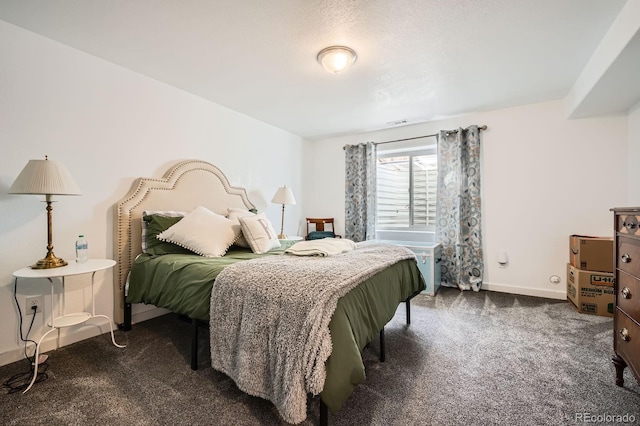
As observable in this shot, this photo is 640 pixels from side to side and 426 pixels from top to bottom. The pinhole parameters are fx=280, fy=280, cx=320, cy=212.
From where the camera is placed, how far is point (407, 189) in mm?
4500

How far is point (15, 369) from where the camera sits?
1904mm

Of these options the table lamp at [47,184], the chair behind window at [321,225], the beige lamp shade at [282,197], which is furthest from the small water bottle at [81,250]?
the chair behind window at [321,225]

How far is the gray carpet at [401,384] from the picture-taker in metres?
1.45

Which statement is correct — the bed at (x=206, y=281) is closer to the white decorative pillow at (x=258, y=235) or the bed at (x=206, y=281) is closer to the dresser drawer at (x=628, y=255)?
the white decorative pillow at (x=258, y=235)

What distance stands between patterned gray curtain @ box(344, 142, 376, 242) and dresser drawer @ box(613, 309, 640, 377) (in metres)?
2.98

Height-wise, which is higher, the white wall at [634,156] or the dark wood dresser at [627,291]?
the white wall at [634,156]

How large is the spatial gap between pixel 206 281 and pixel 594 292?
3.72 meters

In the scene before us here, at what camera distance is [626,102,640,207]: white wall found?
286 cm

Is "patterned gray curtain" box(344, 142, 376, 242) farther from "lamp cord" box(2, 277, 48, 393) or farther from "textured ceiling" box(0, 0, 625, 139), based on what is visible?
"lamp cord" box(2, 277, 48, 393)

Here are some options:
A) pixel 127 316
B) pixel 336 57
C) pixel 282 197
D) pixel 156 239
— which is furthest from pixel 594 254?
pixel 127 316

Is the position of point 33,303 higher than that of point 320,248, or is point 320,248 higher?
point 320,248

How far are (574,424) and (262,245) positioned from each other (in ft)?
7.62

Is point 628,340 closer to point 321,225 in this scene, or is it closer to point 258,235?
point 258,235

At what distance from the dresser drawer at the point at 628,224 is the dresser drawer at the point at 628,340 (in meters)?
0.48
